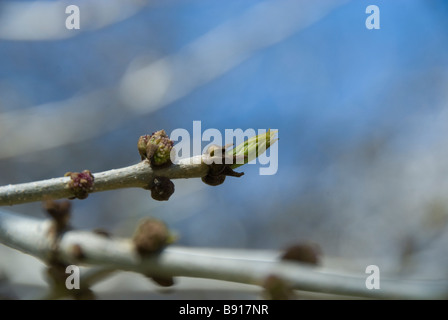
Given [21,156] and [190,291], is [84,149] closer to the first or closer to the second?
[21,156]

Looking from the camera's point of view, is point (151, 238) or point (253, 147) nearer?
point (253, 147)

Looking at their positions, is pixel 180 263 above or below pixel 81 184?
below

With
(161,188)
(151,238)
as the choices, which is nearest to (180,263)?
(151,238)

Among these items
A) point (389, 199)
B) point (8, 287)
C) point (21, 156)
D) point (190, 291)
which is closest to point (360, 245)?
point (389, 199)

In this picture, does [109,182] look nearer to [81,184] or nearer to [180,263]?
[81,184]

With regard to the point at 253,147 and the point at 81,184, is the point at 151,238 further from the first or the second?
the point at 253,147
